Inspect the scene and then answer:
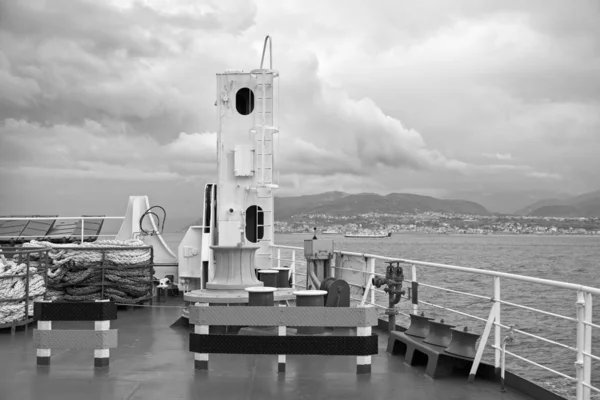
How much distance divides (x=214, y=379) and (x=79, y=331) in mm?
1473

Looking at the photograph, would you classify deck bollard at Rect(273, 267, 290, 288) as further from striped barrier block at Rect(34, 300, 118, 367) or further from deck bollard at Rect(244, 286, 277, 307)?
striped barrier block at Rect(34, 300, 118, 367)

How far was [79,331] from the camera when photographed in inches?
249

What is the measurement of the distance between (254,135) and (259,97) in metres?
0.68

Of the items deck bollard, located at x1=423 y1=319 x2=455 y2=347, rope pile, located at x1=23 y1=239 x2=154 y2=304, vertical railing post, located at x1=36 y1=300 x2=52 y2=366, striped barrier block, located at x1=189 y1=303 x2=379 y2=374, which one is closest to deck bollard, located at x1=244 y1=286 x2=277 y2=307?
striped barrier block, located at x1=189 y1=303 x2=379 y2=374

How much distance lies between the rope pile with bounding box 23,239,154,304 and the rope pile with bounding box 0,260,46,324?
4.85 feet

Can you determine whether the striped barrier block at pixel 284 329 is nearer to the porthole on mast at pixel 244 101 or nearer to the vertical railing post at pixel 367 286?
the vertical railing post at pixel 367 286

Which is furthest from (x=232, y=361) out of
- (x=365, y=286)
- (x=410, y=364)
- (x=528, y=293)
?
(x=528, y=293)

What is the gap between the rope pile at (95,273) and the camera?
11.1 metres

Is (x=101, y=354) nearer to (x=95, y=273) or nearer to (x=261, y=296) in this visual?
(x=261, y=296)

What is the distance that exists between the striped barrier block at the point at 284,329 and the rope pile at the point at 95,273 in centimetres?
570

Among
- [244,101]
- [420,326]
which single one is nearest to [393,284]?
[420,326]

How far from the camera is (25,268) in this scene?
374 inches

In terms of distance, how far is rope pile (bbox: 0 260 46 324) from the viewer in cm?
880

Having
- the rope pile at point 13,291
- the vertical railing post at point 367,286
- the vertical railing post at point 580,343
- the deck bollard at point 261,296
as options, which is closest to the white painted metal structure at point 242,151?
the vertical railing post at point 367,286
